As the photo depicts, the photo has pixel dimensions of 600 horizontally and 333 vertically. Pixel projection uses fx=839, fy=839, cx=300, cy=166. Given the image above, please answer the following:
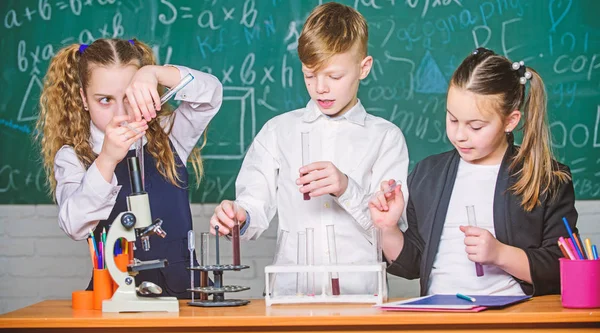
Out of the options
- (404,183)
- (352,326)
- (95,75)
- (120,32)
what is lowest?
(352,326)

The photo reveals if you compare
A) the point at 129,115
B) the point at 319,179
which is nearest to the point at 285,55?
the point at 129,115

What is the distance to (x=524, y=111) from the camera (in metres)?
2.34

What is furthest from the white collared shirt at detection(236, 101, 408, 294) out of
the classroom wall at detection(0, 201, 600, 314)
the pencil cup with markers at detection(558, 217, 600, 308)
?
the classroom wall at detection(0, 201, 600, 314)

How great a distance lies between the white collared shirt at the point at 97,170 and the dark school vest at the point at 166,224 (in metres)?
0.08

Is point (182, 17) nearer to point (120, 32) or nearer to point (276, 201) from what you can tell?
point (120, 32)

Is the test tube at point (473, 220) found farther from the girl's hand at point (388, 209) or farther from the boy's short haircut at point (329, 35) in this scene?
the boy's short haircut at point (329, 35)

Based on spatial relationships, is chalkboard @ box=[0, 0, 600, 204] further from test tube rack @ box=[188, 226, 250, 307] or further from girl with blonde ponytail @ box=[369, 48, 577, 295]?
test tube rack @ box=[188, 226, 250, 307]

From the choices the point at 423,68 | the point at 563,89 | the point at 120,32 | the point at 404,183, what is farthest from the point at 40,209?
the point at 563,89

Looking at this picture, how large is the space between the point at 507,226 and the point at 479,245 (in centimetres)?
22

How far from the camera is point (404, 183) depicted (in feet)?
7.97

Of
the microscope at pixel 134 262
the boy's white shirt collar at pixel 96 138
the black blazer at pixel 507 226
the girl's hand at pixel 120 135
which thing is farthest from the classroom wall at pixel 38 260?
the microscope at pixel 134 262

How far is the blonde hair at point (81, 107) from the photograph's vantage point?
2490mm

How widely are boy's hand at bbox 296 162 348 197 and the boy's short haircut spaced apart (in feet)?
1.18

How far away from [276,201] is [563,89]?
1724 millimetres
